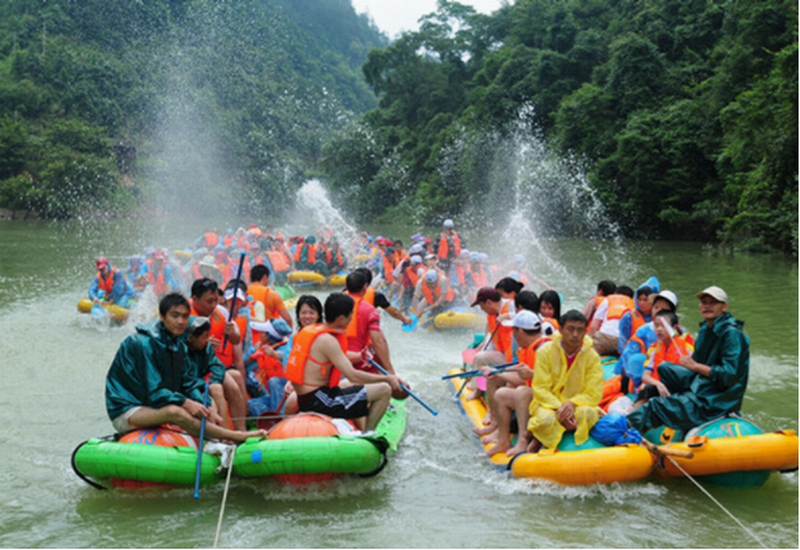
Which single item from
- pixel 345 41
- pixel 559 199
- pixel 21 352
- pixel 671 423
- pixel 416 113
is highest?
pixel 345 41

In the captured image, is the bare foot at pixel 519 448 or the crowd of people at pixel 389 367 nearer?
the crowd of people at pixel 389 367

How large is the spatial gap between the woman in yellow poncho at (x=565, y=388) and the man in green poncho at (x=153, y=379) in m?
2.35

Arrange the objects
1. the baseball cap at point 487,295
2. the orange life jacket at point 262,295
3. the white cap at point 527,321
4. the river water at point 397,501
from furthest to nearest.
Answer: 1. the orange life jacket at point 262,295
2. the baseball cap at point 487,295
3. the white cap at point 527,321
4. the river water at point 397,501

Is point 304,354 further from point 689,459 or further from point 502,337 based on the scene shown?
point 689,459

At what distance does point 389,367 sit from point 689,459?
253cm

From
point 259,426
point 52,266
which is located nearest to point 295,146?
point 52,266

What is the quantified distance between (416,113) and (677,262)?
37400 mm

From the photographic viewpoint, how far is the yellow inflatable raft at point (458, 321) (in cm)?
1209

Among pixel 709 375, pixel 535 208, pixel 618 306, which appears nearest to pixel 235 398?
pixel 709 375

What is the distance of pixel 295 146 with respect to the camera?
66.2m

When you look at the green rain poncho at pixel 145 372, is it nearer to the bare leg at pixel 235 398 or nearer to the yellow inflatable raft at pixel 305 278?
the bare leg at pixel 235 398

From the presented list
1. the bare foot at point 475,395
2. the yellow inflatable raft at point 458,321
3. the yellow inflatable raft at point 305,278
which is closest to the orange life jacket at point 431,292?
the yellow inflatable raft at point 458,321

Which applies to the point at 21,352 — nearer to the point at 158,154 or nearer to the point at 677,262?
the point at 677,262

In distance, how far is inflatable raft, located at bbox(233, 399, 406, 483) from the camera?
17.5 feet
